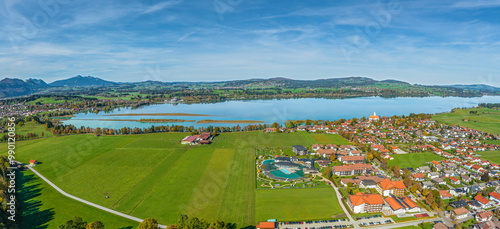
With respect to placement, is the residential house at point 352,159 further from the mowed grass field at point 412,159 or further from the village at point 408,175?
the mowed grass field at point 412,159

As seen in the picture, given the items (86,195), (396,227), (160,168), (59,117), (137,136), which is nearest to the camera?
(396,227)

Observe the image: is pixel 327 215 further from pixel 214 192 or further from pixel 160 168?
pixel 160 168

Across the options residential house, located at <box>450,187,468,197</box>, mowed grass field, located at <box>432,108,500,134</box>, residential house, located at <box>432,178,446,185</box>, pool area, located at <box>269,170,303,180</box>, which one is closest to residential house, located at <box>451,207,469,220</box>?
residential house, located at <box>450,187,468,197</box>

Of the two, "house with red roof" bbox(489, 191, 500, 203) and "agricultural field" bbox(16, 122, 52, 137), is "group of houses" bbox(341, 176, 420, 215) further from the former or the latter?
"agricultural field" bbox(16, 122, 52, 137)

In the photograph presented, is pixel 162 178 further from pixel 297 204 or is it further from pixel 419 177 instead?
pixel 419 177

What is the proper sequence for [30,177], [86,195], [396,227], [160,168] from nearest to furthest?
[396,227] < [86,195] < [30,177] < [160,168]

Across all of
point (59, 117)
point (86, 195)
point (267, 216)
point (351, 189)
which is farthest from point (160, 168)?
point (59, 117)
